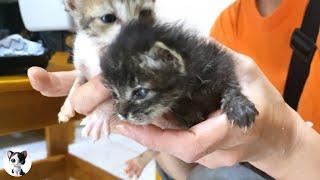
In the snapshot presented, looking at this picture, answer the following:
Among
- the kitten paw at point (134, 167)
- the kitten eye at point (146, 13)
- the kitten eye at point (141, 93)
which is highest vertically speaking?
the kitten eye at point (146, 13)

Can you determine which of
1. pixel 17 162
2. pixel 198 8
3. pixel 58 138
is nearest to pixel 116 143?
pixel 58 138

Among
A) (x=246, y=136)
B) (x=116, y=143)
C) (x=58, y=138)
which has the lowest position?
(x=116, y=143)

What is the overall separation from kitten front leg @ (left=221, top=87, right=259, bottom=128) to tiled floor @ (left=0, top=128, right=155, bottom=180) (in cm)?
150

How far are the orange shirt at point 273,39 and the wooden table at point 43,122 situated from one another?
2.20ft

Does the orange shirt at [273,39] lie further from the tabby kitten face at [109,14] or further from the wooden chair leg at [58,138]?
the wooden chair leg at [58,138]

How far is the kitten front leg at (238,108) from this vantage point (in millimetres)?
757

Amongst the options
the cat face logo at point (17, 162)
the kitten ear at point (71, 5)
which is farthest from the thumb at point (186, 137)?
the cat face logo at point (17, 162)

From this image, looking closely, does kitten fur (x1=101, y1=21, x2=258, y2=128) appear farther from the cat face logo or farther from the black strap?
the cat face logo

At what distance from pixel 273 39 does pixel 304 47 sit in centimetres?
25

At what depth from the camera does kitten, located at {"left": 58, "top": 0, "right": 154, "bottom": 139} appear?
1003 millimetres

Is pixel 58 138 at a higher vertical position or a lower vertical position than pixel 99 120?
lower

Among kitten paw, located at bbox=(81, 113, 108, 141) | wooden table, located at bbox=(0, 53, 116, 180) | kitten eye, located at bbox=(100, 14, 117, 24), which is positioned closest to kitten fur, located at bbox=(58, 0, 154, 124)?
kitten eye, located at bbox=(100, 14, 117, 24)

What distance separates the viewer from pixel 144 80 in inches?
28.3

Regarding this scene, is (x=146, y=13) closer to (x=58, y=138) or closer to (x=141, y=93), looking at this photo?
(x=141, y=93)
